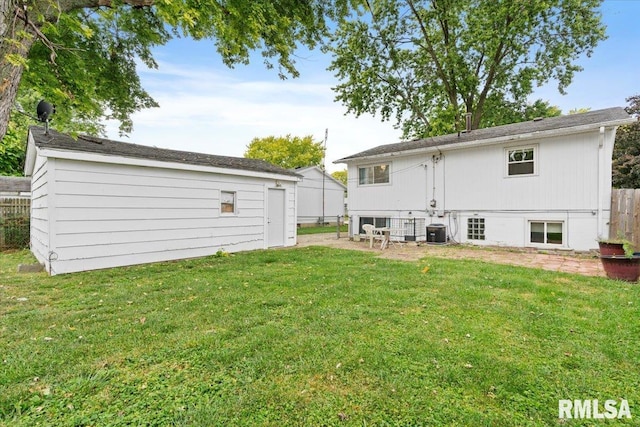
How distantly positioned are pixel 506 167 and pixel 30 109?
78.0 ft

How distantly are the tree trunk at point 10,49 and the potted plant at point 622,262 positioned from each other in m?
9.04

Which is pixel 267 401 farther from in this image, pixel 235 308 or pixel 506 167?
pixel 506 167

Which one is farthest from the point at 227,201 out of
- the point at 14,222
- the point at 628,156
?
the point at 628,156

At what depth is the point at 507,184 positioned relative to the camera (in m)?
9.92

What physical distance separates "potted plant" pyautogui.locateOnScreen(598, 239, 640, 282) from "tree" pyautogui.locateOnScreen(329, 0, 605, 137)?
12.8m

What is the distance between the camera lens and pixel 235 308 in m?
4.09

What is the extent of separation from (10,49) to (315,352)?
14.3 feet

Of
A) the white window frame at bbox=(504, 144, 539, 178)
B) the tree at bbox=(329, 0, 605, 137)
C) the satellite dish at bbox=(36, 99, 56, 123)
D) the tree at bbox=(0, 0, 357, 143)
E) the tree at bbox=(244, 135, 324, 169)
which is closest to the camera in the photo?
the tree at bbox=(0, 0, 357, 143)

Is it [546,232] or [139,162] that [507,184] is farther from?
[139,162]

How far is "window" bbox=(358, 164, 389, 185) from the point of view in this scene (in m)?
13.1

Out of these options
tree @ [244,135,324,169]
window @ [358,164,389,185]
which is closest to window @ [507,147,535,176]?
window @ [358,164,389,185]

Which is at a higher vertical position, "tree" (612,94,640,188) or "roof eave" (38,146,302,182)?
"tree" (612,94,640,188)

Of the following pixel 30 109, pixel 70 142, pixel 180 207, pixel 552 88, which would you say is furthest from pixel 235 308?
pixel 552 88

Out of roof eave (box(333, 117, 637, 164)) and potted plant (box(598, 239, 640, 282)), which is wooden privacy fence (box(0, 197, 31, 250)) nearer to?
roof eave (box(333, 117, 637, 164))
